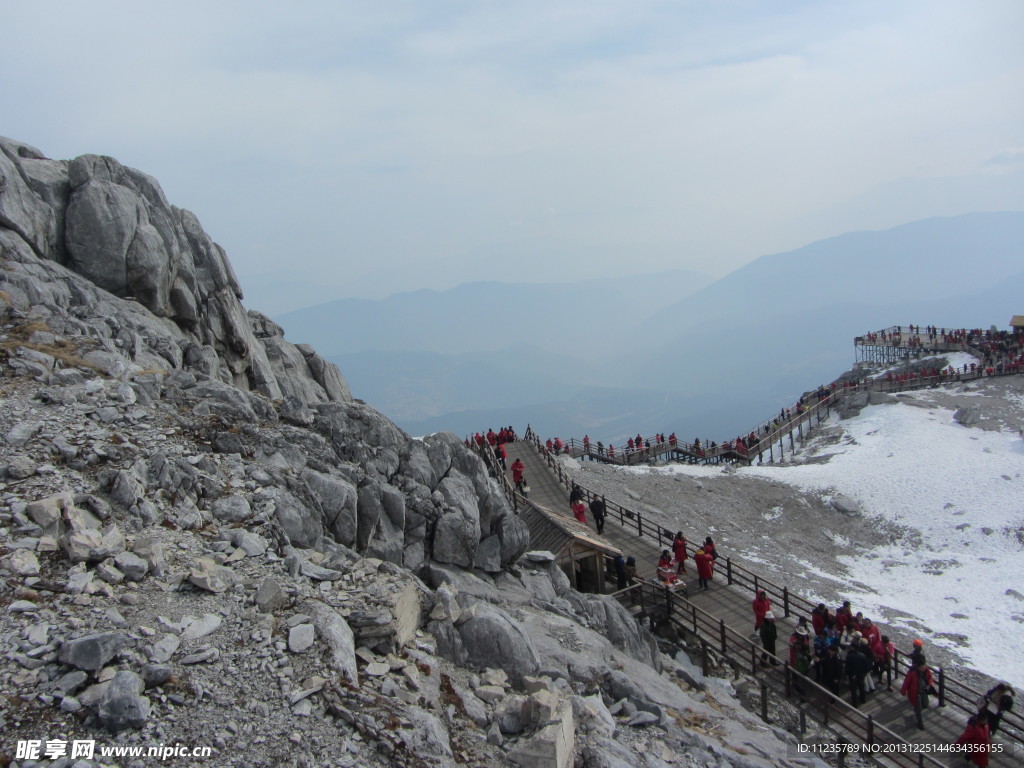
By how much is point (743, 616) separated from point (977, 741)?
23.6ft

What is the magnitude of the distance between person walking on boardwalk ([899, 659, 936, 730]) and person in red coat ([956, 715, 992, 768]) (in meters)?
1.31

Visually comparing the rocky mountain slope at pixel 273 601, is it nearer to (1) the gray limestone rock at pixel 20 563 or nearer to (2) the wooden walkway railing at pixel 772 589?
(1) the gray limestone rock at pixel 20 563

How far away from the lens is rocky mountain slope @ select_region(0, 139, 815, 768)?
350 inches

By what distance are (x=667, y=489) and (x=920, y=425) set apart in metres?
21.8

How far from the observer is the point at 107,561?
11172 mm

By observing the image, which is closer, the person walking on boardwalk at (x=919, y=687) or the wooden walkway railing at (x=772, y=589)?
the person walking on boardwalk at (x=919, y=687)

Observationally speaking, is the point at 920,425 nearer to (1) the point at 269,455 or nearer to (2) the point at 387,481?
(2) the point at 387,481

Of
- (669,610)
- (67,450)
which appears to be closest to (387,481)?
(67,450)

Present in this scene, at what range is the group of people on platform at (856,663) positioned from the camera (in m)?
14.5

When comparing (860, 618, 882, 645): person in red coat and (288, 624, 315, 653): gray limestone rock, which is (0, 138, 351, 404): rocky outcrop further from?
(860, 618, 882, 645): person in red coat

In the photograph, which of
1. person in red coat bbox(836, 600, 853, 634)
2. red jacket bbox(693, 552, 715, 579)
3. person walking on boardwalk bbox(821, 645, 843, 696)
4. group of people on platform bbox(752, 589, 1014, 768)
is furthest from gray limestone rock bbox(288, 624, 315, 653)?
red jacket bbox(693, 552, 715, 579)

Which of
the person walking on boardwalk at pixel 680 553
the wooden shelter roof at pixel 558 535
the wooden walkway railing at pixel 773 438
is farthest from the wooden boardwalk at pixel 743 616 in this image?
the wooden walkway railing at pixel 773 438

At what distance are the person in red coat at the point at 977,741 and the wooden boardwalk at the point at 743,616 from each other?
1.26 ft

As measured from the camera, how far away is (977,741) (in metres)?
13.8
